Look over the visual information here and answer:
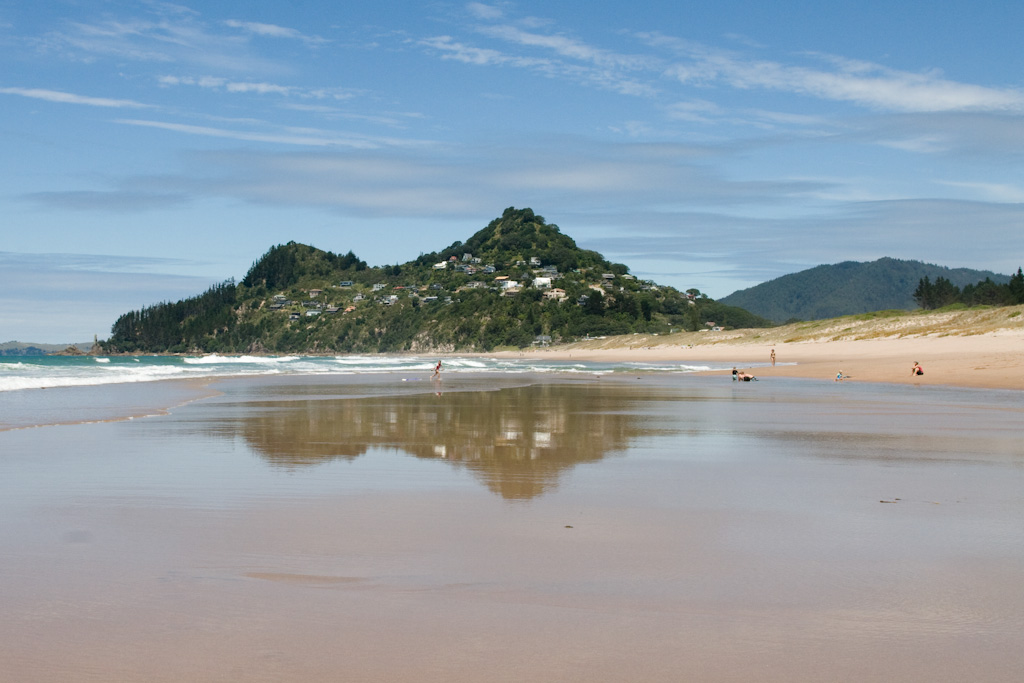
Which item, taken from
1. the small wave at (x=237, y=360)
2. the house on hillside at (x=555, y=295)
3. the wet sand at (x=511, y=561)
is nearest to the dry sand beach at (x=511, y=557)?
the wet sand at (x=511, y=561)

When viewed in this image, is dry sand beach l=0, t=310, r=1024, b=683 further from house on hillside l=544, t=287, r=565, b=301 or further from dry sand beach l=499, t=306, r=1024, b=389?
house on hillside l=544, t=287, r=565, b=301

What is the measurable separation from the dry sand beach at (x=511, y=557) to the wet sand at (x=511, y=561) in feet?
0.08

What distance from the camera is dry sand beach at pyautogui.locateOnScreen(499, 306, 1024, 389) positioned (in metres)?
34.2

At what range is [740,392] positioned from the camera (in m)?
27.4

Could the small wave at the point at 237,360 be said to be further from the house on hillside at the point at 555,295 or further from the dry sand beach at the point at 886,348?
the house on hillside at the point at 555,295

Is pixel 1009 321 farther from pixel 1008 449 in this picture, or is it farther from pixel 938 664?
pixel 938 664

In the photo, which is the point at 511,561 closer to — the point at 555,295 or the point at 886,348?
the point at 886,348

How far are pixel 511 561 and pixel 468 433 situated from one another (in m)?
8.80

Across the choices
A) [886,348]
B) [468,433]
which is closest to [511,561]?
[468,433]

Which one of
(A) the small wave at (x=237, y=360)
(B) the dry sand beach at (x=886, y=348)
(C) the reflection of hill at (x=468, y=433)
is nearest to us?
(C) the reflection of hill at (x=468, y=433)

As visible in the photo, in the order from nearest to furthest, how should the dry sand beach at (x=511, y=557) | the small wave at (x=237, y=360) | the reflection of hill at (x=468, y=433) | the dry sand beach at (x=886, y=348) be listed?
the dry sand beach at (x=511, y=557)
the reflection of hill at (x=468, y=433)
the dry sand beach at (x=886, y=348)
the small wave at (x=237, y=360)

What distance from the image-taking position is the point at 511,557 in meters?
6.02

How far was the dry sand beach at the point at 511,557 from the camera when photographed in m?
4.20

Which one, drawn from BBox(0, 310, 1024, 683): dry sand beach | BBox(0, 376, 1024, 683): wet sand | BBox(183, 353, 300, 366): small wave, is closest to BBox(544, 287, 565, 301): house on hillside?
BBox(183, 353, 300, 366): small wave
